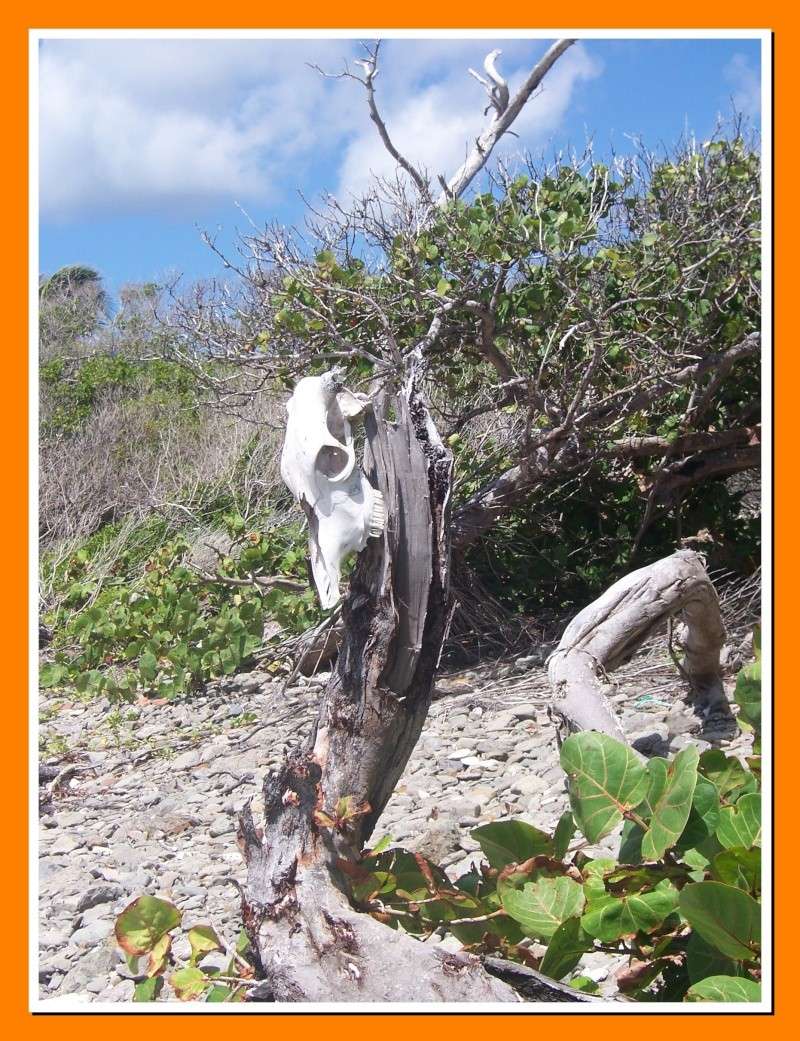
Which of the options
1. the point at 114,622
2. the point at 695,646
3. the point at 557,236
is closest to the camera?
the point at 695,646

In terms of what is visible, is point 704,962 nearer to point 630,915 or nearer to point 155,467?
point 630,915

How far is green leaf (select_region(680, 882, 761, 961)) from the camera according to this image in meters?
1.86

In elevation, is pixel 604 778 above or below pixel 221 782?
above

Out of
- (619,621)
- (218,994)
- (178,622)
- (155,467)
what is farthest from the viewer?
(155,467)

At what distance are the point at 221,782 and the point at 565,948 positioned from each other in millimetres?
3060

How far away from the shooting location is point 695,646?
13.0 ft

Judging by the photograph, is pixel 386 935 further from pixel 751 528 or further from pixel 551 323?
pixel 751 528

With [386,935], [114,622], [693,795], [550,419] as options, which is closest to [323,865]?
[386,935]

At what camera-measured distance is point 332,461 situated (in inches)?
85.5

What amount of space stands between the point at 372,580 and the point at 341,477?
0.31 m

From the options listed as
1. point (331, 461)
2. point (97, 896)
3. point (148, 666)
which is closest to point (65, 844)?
point (97, 896)

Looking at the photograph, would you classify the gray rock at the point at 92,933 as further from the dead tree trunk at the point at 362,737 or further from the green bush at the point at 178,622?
the green bush at the point at 178,622

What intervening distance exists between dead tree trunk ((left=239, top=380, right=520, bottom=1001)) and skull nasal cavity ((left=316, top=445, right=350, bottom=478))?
125mm

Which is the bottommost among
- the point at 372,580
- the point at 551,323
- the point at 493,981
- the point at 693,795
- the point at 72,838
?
the point at 72,838
